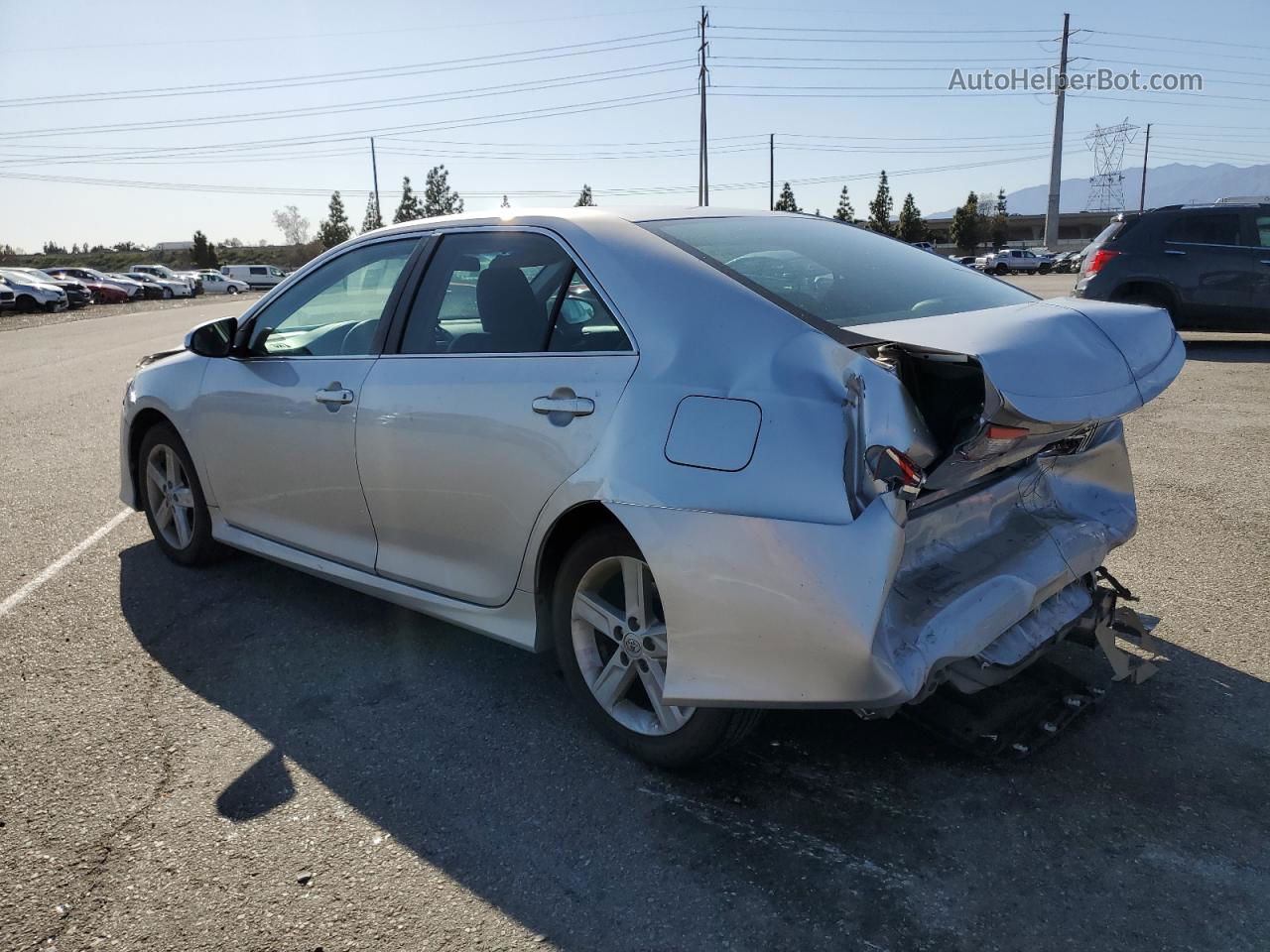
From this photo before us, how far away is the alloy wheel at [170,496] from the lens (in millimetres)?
4973

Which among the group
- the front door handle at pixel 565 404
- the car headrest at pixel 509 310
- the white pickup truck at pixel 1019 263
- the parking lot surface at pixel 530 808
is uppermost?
the car headrest at pixel 509 310

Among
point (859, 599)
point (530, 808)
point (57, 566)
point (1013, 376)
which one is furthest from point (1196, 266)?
point (57, 566)

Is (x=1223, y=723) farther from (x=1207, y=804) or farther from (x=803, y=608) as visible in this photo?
(x=803, y=608)

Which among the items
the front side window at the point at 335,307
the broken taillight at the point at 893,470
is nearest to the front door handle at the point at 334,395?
the front side window at the point at 335,307

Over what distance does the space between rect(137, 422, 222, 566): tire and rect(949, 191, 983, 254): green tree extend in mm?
98400

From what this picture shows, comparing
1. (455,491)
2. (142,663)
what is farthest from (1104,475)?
(142,663)

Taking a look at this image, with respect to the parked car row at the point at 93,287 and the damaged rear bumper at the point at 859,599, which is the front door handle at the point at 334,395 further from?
the parked car row at the point at 93,287

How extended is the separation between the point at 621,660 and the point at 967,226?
10018 centimetres

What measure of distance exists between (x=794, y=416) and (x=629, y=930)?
50.7 inches

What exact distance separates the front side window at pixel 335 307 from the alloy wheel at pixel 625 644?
1414 millimetres

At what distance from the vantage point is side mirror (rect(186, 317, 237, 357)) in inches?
175

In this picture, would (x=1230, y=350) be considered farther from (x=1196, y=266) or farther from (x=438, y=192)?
(x=438, y=192)

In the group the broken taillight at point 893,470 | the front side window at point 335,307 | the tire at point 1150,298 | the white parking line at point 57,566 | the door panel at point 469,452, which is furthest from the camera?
the tire at point 1150,298

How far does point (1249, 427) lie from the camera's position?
7840 millimetres
